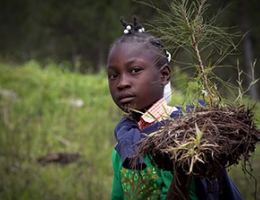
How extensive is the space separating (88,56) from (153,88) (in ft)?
58.0

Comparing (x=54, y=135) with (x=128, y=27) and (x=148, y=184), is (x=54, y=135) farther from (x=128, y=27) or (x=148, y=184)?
(x=148, y=184)

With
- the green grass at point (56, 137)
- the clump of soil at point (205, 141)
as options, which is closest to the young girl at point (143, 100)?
the clump of soil at point (205, 141)

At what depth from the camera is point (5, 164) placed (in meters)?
5.72

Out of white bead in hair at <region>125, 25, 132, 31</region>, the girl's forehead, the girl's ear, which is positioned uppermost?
white bead in hair at <region>125, 25, 132, 31</region>

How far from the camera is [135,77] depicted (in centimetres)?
224

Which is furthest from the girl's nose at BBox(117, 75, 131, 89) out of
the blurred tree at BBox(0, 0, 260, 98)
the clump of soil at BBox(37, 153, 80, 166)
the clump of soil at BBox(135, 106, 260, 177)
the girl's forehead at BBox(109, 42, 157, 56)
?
the blurred tree at BBox(0, 0, 260, 98)

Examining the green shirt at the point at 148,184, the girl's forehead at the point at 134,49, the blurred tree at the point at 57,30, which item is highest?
the blurred tree at the point at 57,30

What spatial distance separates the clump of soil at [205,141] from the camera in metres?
1.68

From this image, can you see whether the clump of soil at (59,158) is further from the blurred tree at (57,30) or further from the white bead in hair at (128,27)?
the blurred tree at (57,30)

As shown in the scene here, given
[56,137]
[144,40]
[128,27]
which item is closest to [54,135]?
[56,137]

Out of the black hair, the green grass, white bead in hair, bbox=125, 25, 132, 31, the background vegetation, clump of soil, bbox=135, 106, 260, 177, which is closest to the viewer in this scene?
clump of soil, bbox=135, 106, 260, 177

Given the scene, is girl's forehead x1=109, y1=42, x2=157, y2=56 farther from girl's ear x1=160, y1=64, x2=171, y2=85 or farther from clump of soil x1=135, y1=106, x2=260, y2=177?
clump of soil x1=135, y1=106, x2=260, y2=177

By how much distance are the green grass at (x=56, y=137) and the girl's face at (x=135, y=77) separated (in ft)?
8.45

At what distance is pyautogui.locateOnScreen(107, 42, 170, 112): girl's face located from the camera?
2.23 meters
